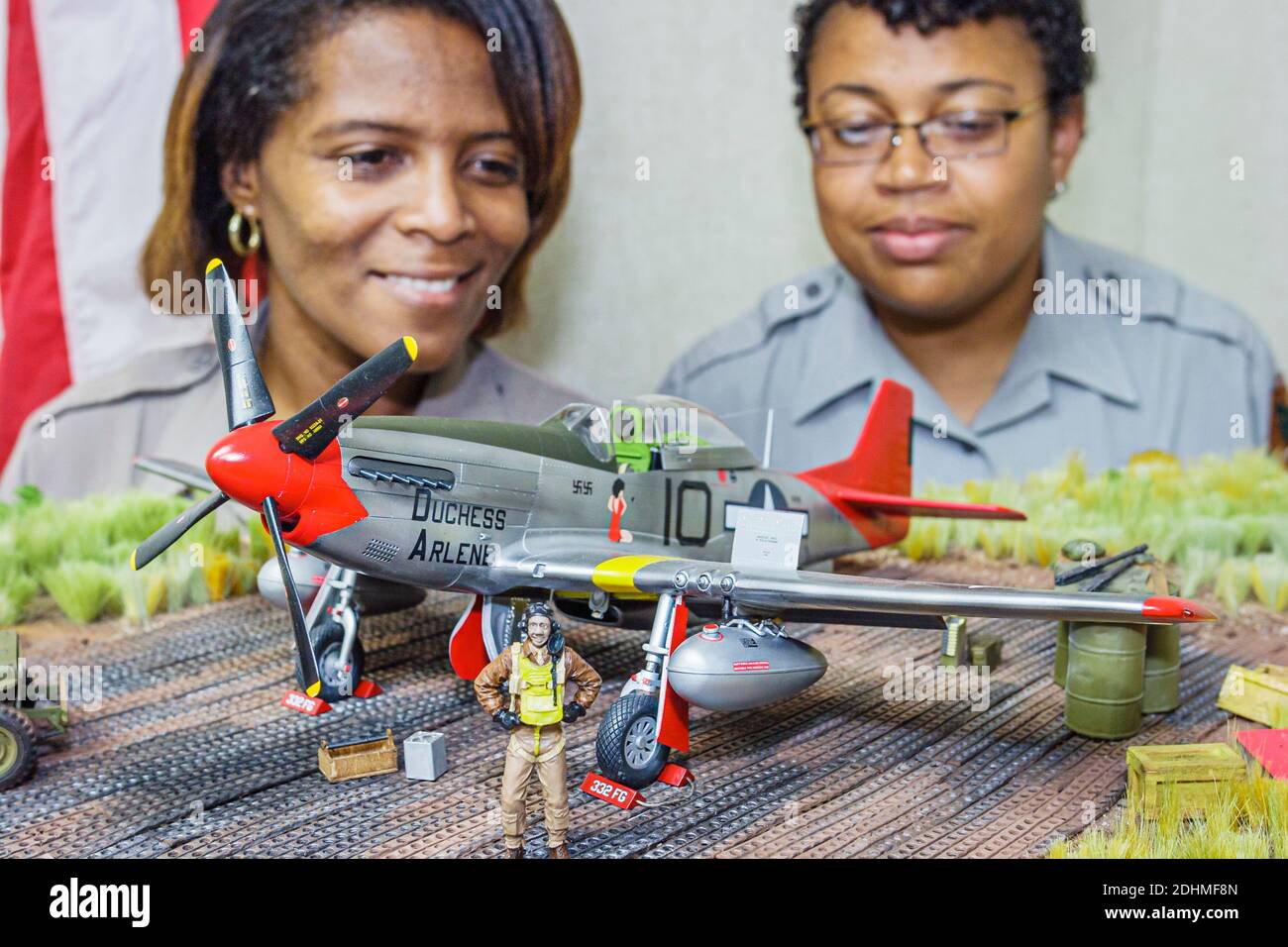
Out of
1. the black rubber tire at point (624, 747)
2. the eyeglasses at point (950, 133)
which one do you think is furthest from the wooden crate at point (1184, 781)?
the eyeglasses at point (950, 133)

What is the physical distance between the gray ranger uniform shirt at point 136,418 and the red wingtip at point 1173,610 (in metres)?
6.10

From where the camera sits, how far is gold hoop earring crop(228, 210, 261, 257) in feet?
28.5

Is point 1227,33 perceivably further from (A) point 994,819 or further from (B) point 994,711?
(A) point 994,819

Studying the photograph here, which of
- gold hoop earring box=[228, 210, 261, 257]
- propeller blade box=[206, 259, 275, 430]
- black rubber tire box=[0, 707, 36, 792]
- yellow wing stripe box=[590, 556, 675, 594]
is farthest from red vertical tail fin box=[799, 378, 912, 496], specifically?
black rubber tire box=[0, 707, 36, 792]

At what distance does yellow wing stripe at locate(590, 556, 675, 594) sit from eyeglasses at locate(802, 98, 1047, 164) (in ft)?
15.9

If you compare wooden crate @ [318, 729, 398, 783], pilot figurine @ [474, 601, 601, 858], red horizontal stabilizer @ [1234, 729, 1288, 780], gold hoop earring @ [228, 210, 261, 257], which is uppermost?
gold hoop earring @ [228, 210, 261, 257]

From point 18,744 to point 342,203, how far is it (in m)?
4.47

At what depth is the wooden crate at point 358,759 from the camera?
528cm

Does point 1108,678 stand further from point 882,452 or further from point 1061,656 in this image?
point 882,452

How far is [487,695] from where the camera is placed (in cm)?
465

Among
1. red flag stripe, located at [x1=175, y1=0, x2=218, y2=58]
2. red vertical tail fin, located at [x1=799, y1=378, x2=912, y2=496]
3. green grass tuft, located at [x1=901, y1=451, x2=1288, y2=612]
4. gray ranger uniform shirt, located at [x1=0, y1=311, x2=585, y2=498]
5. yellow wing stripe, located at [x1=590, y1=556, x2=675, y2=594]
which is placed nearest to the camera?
yellow wing stripe, located at [x1=590, y1=556, x2=675, y2=594]

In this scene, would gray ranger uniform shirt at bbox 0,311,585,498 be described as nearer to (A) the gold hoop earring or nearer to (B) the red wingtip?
(A) the gold hoop earring

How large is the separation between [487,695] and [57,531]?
5.63 metres
